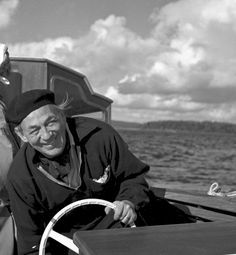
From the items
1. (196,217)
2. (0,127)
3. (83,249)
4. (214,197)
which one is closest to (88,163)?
(0,127)

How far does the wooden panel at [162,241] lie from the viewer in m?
1.87

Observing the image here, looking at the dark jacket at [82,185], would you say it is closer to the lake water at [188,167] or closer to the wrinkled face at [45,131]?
the wrinkled face at [45,131]

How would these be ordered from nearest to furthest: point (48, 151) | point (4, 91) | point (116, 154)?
point (48, 151)
point (116, 154)
point (4, 91)

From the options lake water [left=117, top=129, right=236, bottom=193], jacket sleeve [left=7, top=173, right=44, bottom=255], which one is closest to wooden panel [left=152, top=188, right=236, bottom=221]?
lake water [left=117, top=129, right=236, bottom=193]

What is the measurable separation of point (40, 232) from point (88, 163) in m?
0.47

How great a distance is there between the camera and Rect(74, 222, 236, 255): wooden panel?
6.12 ft

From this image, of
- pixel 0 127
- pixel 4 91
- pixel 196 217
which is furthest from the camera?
pixel 4 91

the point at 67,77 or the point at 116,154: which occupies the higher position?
the point at 67,77

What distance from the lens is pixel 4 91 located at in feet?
14.7

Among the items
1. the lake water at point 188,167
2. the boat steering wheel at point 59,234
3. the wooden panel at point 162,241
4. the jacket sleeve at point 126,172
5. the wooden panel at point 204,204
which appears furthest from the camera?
the lake water at point 188,167

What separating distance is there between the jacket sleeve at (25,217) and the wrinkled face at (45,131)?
246 mm

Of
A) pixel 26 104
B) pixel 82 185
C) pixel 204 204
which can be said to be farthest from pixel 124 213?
pixel 204 204

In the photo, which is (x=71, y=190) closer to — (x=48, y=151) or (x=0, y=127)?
(x=48, y=151)

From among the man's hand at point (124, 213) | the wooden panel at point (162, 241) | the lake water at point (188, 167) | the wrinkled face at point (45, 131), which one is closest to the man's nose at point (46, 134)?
the wrinkled face at point (45, 131)
